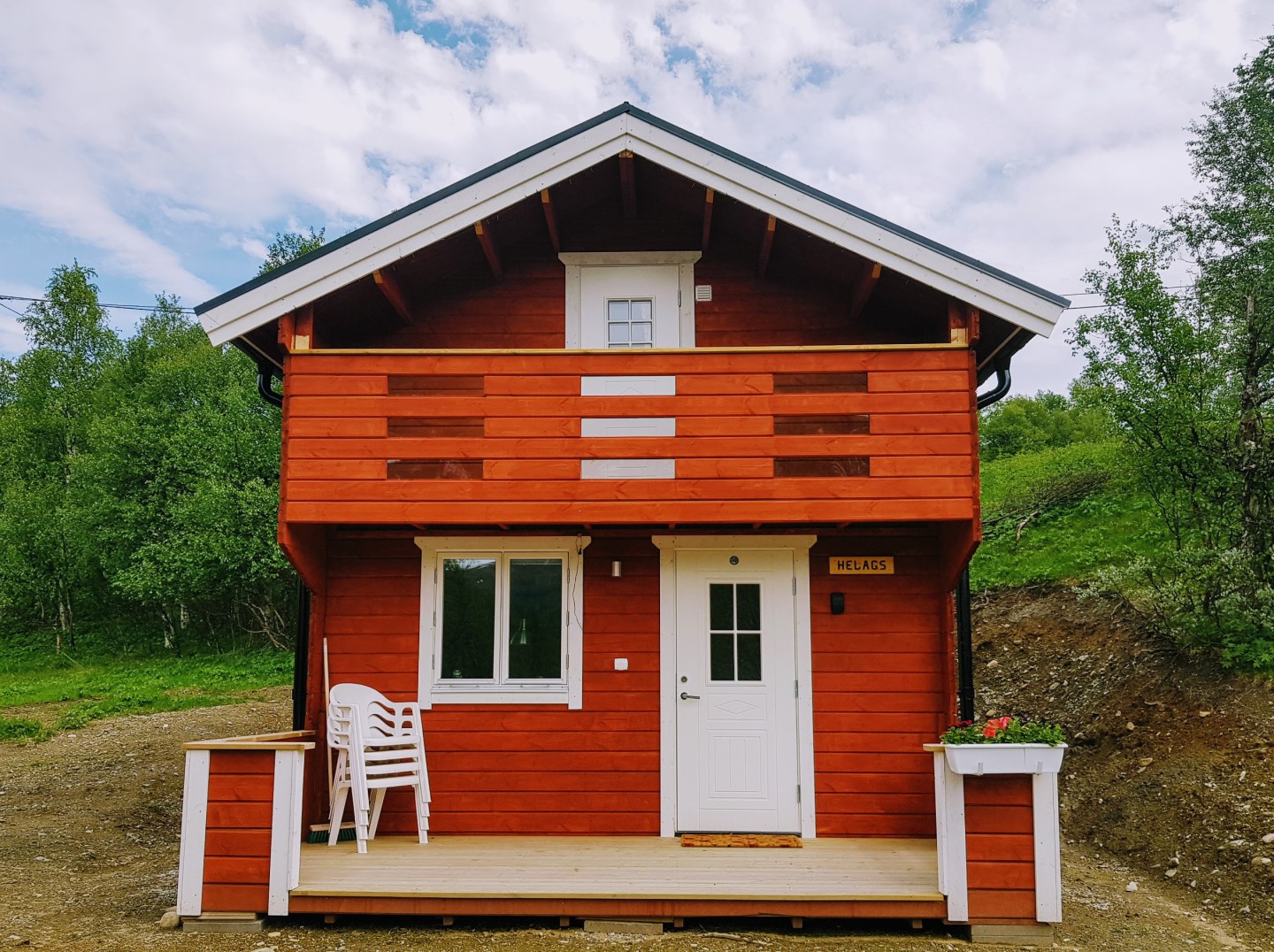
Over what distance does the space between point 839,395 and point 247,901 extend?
15.3ft

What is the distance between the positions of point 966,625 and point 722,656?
197 centimetres

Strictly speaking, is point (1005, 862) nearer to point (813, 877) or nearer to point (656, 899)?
point (813, 877)

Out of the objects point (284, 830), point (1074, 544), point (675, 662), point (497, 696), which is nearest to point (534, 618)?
point (497, 696)

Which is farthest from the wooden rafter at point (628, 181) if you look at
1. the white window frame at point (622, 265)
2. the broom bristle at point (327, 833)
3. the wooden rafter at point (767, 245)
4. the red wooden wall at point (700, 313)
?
the broom bristle at point (327, 833)

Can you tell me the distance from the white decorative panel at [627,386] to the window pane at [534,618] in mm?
1470

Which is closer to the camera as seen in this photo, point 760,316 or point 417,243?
point 417,243

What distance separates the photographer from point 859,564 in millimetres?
7312

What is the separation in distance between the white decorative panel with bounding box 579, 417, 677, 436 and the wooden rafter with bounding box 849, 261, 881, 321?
1723 mm

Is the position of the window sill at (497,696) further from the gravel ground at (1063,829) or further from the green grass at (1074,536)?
the green grass at (1074,536)

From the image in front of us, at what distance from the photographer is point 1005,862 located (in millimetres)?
5465

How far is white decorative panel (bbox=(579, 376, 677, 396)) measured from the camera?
6.61m

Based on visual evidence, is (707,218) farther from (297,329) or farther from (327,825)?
(327,825)

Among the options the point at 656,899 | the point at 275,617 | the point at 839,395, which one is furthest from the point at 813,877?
the point at 275,617

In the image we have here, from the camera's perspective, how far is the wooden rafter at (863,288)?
6.81 metres
